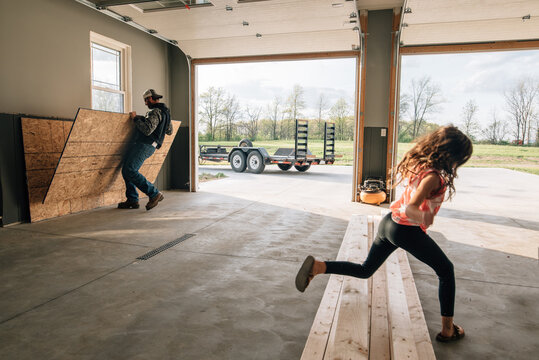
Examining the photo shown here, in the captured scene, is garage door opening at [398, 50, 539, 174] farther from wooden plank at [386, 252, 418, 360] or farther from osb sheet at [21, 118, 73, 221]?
wooden plank at [386, 252, 418, 360]

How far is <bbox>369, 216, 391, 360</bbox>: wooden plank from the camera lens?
6.70 ft

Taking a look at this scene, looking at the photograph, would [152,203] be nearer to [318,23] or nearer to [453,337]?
[318,23]

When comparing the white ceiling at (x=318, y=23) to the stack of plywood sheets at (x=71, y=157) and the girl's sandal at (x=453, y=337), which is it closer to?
the stack of plywood sheets at (x=71, y=157)

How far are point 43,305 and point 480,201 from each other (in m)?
8.20

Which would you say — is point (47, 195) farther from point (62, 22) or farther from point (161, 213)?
point (62, 22)

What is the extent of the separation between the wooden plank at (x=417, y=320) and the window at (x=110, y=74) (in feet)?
19.7

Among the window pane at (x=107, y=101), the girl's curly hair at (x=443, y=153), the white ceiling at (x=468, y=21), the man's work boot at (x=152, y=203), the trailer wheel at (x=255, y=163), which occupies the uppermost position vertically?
the white ceiling at (x=468, y=21)

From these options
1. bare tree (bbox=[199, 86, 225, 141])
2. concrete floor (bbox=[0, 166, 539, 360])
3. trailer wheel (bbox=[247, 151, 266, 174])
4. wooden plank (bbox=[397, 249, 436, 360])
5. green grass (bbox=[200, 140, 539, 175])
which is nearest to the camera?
wooden plank (bbox=[397, 249, 436, 360])

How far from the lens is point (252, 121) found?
75.9 feet

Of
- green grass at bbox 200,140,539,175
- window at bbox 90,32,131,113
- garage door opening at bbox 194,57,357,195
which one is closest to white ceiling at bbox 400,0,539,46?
window at bbox 90,32,131,113

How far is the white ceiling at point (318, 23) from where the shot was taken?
5.49m

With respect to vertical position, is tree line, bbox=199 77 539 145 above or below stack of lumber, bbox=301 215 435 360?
above

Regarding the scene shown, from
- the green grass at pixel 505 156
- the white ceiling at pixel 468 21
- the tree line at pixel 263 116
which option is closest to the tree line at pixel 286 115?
the tree line at pixel 263 116

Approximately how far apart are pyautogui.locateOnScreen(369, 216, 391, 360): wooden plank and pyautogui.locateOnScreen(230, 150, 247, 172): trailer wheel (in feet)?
39.2
